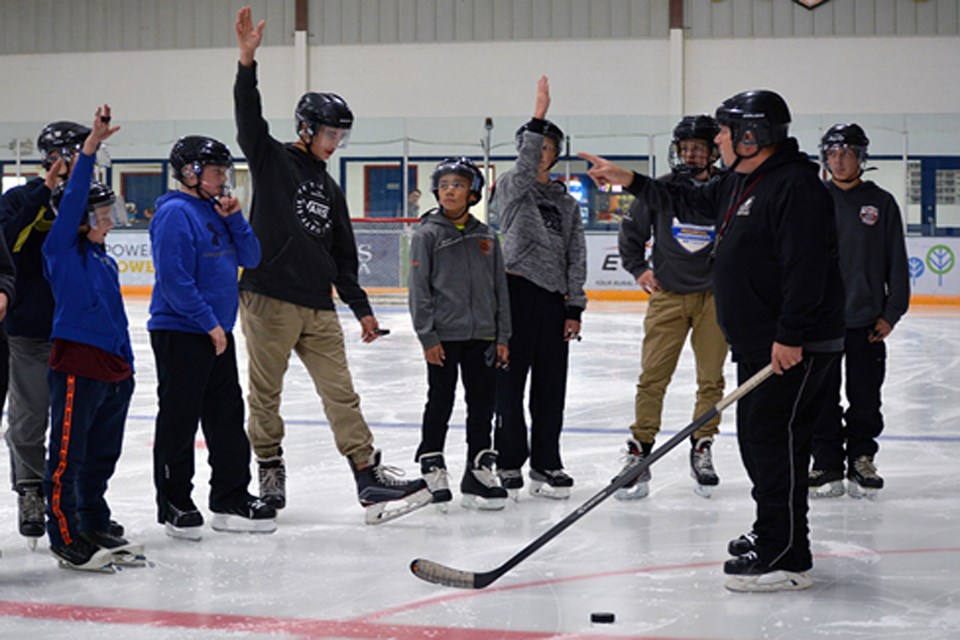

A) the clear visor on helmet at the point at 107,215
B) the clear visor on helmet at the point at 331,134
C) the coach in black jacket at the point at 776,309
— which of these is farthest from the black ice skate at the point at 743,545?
the clear visor on helmet at the point at 107,215

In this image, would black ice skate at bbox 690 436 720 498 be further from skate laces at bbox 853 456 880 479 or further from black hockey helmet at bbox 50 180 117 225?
black hockey helmet at bbox 50 180 117 225

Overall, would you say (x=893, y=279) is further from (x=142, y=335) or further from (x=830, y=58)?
(x=830, y=58)

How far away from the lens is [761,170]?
131 inches

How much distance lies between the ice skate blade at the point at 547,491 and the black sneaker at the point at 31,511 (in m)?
1.74

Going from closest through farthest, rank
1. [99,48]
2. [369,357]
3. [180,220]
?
1. [180,220]
2. [369,357]
3. [99,48]

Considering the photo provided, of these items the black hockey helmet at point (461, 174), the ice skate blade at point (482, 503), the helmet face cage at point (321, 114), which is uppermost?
the helmet face cage at point (321, 114)

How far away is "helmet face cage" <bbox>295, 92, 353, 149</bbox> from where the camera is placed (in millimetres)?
4082

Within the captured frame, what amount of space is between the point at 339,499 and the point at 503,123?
1444 centimetres

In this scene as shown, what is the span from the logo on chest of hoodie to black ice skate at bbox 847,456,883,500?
7.11 feet

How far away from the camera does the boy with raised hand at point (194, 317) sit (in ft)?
12.0

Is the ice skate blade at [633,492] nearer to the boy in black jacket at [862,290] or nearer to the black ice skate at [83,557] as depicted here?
the boy in black jacket at [862,290]

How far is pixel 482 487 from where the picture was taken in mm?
4250

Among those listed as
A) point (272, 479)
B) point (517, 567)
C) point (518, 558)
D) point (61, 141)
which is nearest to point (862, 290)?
point (517, 567)

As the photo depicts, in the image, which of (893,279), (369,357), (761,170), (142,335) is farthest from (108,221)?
(142,335)
